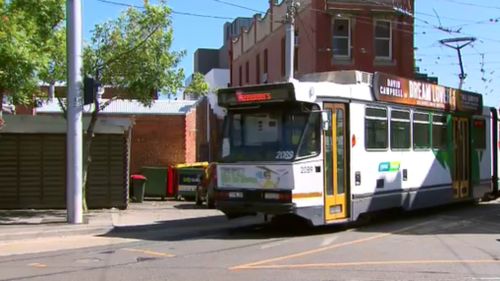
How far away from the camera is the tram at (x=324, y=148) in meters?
12.8

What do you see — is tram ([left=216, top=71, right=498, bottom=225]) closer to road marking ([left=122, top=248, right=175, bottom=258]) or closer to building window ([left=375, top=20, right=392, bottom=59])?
road marking ([left=122, top=248, right=175, bottom=258])

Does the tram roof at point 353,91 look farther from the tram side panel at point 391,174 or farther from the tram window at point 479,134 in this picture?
the tram window at point 479,134

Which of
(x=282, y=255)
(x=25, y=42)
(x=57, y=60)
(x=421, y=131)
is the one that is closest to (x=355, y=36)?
(x=421, y=131)

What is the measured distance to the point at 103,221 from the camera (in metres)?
15.7

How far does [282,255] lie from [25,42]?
7.31 m

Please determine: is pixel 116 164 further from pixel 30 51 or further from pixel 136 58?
pixel 30 51

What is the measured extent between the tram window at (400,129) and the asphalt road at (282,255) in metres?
1.89

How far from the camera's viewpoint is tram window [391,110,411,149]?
50.2 feet

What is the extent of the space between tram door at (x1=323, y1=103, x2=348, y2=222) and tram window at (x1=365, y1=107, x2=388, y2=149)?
895mm

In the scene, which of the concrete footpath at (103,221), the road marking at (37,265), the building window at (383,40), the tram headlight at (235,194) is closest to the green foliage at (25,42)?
the concrete footpath at (103,221)

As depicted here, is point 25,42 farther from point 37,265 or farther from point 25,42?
point 37,265

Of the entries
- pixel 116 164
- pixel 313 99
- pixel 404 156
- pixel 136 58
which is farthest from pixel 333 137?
pixel 116 164

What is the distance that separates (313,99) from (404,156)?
3983 mm

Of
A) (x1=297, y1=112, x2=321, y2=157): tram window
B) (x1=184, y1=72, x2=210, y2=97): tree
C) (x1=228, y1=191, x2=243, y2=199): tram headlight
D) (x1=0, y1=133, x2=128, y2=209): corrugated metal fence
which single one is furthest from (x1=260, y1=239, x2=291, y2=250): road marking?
(x1=0, y1=133, x2=128, y2=209): corrugated metal fence
